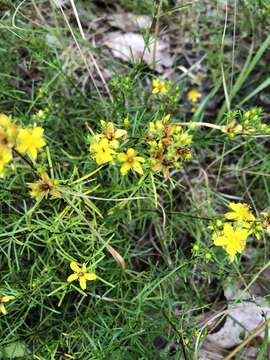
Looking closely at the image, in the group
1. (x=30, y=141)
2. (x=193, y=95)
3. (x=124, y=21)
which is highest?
(x=30, y=141)

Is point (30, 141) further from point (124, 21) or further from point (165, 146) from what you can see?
point (124, 21)

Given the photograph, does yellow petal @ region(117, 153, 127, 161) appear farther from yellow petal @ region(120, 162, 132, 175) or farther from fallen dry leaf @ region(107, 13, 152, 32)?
fallen dry leaf @ region(107, 13, 152, 32)

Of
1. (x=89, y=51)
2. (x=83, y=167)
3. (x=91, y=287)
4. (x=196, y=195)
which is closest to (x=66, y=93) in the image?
(x=89, y=51)

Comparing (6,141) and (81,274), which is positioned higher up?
(6,141)

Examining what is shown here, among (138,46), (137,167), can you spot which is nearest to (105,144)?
(137,167)

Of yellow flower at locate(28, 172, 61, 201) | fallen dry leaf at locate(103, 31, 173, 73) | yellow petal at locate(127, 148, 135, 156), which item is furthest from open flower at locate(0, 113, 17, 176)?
fallen dry leaf at locate(103, 31, 173, 73)

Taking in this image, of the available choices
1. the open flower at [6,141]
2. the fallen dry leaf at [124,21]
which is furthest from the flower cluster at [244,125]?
the fallen dry leaf at [124,21]
